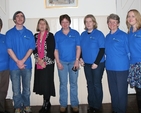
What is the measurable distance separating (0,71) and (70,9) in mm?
1747

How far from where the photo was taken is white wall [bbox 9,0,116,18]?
133 inches

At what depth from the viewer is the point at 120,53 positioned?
2471 millimetres

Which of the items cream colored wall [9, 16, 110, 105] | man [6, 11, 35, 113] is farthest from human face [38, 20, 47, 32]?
cream colored wall [9, 16, 110, 105]

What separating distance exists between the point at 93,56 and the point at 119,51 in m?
0.42

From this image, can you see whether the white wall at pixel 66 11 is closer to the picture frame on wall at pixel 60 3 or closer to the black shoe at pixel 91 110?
the picture frame on wall at pixel 60 3

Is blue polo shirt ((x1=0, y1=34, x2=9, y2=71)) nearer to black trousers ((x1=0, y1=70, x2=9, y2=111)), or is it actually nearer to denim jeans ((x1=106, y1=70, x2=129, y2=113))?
black trousers ((x1=0, y1=70, x2=9, y2=111))

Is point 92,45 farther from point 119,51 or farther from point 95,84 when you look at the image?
point 95,84

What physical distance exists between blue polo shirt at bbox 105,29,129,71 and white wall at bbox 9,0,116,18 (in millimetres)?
1055

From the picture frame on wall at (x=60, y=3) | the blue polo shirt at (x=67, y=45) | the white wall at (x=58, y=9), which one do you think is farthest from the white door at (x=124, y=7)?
the blue polo shirt at (x=67, y=45)

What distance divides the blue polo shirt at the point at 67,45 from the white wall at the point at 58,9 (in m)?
0.74

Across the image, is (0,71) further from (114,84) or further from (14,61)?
(114,84)

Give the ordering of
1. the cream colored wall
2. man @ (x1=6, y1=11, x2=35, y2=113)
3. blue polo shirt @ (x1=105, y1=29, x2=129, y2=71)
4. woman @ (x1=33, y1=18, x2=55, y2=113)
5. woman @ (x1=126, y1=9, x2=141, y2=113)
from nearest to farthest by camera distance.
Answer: woman @ (x1=126, y1=9, x2=141, y2=113)
blue polo shirt @ (x1=105, y1=29, x2=129, y2=71)
man @ (x1=6, y1=11, x2=35, y2=113)
woman @ (x1=33, y1=18, x2=55, y2=113)
the cream colored wall

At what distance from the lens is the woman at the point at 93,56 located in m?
2.67

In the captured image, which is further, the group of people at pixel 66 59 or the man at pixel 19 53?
the man at pixel 19 53
